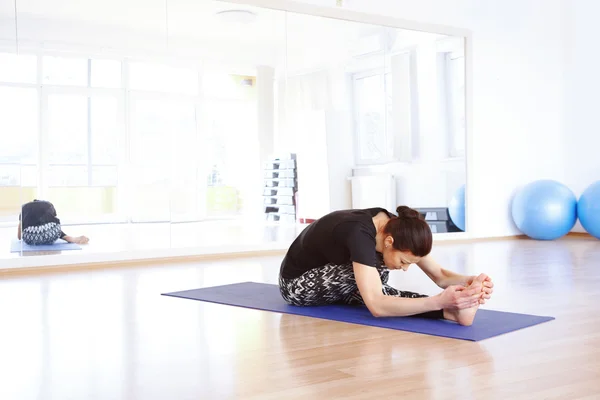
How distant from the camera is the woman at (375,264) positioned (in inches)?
106

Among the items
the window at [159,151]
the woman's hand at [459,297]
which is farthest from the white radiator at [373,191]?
the woman's hand at [459,297]

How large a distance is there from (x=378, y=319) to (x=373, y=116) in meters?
4.13

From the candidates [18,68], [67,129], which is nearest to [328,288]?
[67,129]

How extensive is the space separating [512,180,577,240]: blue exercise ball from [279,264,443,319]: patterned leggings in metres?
4.40

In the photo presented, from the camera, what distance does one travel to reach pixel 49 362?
2408 mm

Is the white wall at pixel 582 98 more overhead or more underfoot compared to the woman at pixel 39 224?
more overhead

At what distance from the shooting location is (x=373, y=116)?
691 centimetres

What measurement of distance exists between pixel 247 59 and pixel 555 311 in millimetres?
3755

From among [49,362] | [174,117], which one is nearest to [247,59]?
[174,117]

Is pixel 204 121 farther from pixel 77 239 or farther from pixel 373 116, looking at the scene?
pixel 373 116

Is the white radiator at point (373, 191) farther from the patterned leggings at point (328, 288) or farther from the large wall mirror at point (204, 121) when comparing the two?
the patterned leggings at point (328, 288)

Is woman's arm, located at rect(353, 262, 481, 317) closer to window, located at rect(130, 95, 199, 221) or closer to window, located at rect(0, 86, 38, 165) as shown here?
window, located at rect(130, 95, 199, 221)

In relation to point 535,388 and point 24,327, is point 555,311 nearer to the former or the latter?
point 535,388

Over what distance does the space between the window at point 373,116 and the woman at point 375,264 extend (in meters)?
3.68
